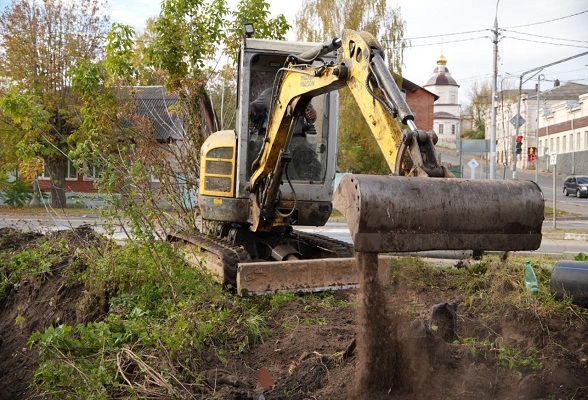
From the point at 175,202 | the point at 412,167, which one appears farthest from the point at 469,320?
the point at 175,202

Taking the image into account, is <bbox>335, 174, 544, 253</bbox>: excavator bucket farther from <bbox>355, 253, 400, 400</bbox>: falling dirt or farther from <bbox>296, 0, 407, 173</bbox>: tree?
<bbox>296, 0, 407, 173</bbox>: tree

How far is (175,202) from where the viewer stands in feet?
38.3

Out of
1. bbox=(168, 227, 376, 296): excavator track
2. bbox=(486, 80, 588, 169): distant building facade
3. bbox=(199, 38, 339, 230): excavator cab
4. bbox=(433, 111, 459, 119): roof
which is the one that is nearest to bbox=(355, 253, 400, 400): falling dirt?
bbox=(168, 227, 376, 296): excavator track

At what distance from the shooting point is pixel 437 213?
16.7 ft

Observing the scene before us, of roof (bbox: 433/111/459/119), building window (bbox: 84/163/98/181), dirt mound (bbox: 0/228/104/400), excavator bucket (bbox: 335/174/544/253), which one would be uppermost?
roof (bbox: 433/111/459/119)

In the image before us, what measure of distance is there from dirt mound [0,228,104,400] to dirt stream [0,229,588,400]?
0.14 feet

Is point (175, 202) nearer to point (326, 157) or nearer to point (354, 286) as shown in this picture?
point (326, 157)

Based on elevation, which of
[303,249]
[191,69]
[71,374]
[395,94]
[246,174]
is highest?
[191,69]

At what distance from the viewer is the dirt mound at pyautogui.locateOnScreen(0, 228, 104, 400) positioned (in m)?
7.66

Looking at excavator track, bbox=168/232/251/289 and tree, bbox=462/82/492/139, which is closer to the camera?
excavator track, bbox=168/232/251/289

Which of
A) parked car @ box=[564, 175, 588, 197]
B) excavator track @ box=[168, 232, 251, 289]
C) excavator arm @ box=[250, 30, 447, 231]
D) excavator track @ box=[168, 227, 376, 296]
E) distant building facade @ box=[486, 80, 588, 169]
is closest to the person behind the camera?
excavator arm @ box=[250, 30, 447, 231]

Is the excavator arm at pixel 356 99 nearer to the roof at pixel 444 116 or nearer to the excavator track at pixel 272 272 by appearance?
the excavator track at pixel 272 272

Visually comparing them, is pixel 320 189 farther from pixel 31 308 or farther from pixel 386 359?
pixel 31 308

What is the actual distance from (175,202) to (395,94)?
6705mm
